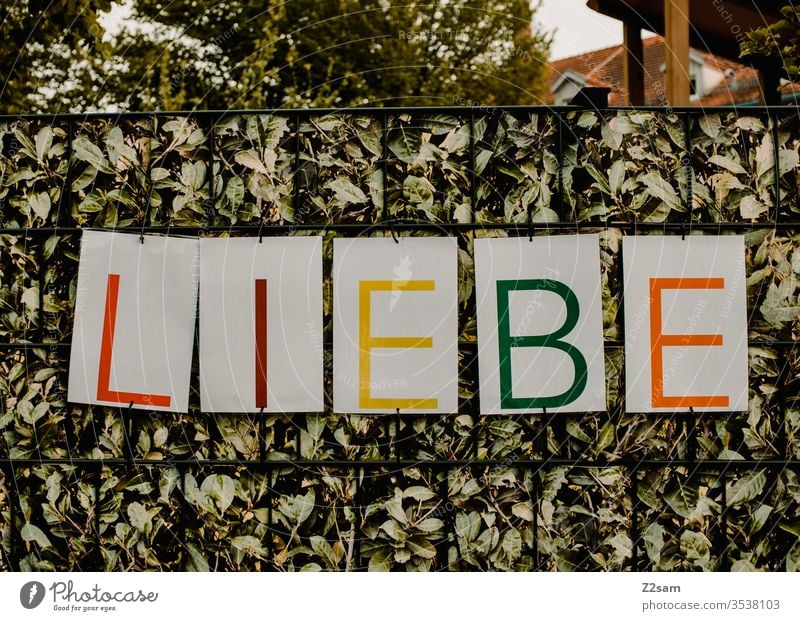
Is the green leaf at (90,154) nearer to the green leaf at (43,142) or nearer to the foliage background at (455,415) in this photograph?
the foliage background at (455,415)

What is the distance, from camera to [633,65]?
5.70 metres

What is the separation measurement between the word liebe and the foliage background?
2.7 inches

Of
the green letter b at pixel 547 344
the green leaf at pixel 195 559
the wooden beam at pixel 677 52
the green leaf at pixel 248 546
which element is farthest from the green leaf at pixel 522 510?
the wooden beam at pixel 677 52

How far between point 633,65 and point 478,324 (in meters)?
3.48

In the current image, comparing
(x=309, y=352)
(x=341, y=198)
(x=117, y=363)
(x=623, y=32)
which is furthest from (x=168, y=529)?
(x=623, y=32)

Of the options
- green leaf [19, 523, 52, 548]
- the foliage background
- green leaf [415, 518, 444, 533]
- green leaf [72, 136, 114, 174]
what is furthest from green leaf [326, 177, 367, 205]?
green leaf [19, 523, 52, 548]

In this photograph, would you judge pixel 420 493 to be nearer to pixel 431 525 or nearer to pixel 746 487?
pixel 431 525

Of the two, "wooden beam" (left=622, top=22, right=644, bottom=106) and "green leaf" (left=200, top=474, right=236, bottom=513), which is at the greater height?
"wooden beam" (left=622, top=22, right=644, bottom=106)

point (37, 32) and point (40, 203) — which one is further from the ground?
point (37, 32)

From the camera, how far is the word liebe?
3.17m

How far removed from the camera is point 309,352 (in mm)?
3182

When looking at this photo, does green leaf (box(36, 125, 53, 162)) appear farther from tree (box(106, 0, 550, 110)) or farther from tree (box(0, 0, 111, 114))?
tree (box(106, 0, 550, 110))

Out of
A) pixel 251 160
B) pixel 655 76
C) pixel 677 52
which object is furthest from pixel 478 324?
pixel 655 76
